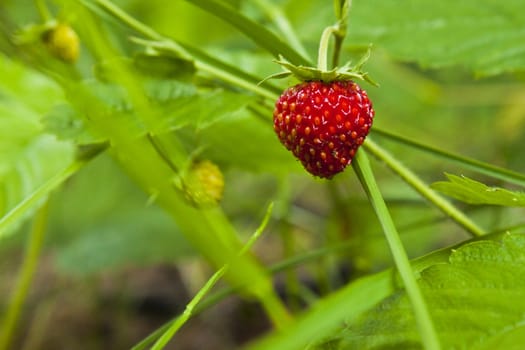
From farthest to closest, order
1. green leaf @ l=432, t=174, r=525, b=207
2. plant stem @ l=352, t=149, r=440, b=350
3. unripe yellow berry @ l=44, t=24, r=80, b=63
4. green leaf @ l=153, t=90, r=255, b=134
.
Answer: unripe yellow berry @ l=44, t=24, r=80, b=63 → green leaf @ l=153, t=90, r=255, b=134 → green leaf @ l=432, t=174, r=525, b=207 → plant stem @ l=352, t=149, r=440, b=350

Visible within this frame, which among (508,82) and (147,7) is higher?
(147,7)

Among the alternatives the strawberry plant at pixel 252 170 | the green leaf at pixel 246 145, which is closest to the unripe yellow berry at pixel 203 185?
the strawberry plant at pixel 252 170

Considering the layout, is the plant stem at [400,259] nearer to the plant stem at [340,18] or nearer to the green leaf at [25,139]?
the plant stem at [340,18]

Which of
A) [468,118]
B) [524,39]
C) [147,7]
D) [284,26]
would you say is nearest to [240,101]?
[284,26]

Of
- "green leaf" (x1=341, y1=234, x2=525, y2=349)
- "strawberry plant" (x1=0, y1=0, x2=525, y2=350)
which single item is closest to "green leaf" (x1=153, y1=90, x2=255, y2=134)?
"strawberry plant" (x1=0, y1=0, x2=525, y2=350)

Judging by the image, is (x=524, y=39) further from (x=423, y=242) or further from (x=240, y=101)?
(x=423, y=242)

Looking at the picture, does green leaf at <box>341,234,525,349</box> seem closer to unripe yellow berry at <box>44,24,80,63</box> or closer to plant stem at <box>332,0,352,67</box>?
plant stem at <box>332,0,352,67</box>

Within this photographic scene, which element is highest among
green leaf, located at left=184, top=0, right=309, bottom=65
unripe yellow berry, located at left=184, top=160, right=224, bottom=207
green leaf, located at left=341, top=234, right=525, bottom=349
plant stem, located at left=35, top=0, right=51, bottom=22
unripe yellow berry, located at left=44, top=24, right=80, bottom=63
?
plant stem, located at left=35, top=0, right=51, bottom=22

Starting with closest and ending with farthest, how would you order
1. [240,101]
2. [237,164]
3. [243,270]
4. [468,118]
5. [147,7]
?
[243,270] → [240,101] → [237,164] → [147,7] → [468,118]
